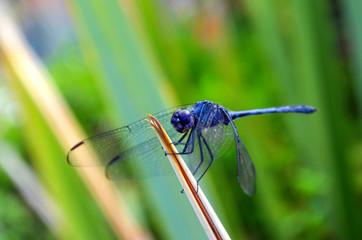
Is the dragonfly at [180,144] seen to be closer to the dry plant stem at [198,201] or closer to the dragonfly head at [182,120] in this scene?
the dragonfly head at [182,120]

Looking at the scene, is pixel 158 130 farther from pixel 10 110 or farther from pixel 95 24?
pixel 10 110

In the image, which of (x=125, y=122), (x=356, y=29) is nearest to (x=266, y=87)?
(x=356, y=29)

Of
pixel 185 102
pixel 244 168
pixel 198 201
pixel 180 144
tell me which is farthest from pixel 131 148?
pixel 185 102

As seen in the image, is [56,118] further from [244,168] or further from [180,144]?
[244,168]

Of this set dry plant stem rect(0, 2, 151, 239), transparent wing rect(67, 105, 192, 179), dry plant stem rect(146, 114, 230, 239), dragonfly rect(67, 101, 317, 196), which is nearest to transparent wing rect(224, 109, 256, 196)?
dragonfly rect(67, 101, 317, 196)

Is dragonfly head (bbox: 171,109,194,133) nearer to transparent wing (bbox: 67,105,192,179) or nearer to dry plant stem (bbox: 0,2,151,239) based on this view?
transparent wing (bbox: 67,105,192,179)

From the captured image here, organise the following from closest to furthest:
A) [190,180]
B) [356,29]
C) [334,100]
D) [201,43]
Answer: [190,180]
[356,29]
[334,100]
[201,43]
